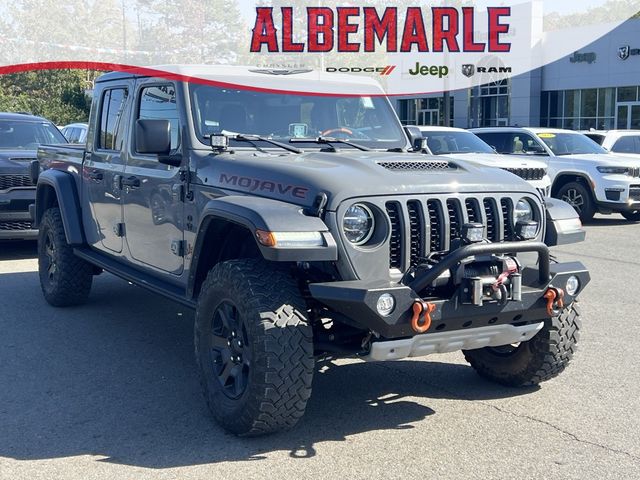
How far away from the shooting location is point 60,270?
7457 mm

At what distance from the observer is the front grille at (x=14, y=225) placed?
34.6 feet

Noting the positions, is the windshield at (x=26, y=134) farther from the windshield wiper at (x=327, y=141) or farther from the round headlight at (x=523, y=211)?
the round headlight at (x=523, y=211)

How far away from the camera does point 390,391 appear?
5305 millimetres

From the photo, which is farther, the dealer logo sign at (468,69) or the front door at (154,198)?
the dealer logo sign at (468,69)

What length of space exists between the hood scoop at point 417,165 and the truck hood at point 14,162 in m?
7.32

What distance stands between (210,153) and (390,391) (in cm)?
192

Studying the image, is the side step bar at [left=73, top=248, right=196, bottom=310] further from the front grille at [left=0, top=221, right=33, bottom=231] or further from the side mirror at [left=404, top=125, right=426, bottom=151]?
the front grille at [left=0, top=221, right=33, bottom=231]

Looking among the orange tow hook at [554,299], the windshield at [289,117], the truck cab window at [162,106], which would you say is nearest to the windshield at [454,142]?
the windshield at [289,117]

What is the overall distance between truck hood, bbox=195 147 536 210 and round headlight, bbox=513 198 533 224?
72mm

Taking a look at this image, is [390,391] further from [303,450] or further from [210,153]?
[210,153]

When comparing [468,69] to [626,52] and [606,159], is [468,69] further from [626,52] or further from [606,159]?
[606,159]

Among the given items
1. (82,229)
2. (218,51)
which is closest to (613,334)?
(82,229)

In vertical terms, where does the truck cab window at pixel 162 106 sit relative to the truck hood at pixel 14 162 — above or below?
above

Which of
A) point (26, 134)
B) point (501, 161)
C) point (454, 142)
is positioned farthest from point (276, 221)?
point (454, 142)
